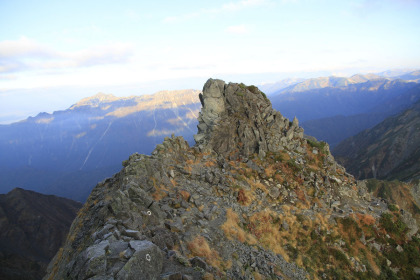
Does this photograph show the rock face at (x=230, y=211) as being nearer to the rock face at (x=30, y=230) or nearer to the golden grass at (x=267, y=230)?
the golden grass at (x=267, y=230)

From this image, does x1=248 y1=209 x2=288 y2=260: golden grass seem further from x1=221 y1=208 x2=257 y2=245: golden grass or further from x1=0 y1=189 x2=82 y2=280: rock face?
x1=0 y1=189 x2=82 y2=280: rock face

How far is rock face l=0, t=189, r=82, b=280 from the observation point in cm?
11006

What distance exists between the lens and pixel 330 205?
33812mm

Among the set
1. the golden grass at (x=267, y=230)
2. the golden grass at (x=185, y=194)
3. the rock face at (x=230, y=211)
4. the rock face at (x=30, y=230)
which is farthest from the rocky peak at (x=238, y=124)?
the rock face at (x=30, y=230)

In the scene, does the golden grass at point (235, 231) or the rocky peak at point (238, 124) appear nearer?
the golden grass at point (235, 231)

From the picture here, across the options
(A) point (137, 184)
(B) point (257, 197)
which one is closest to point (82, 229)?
(A) point (137, 184)

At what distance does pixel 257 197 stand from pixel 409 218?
76.1 feet

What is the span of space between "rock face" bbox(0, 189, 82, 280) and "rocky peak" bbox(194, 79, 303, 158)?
114339mm

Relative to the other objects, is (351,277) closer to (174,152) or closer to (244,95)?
(174,152)

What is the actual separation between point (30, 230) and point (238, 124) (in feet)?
575

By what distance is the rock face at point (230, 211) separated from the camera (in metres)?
14.0

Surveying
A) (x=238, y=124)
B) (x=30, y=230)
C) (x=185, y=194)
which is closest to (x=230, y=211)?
(x=185, y=194)

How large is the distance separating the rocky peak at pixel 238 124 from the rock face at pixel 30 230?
114339 millimetres

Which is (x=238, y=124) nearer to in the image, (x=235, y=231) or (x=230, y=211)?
(x=230, y=211)
